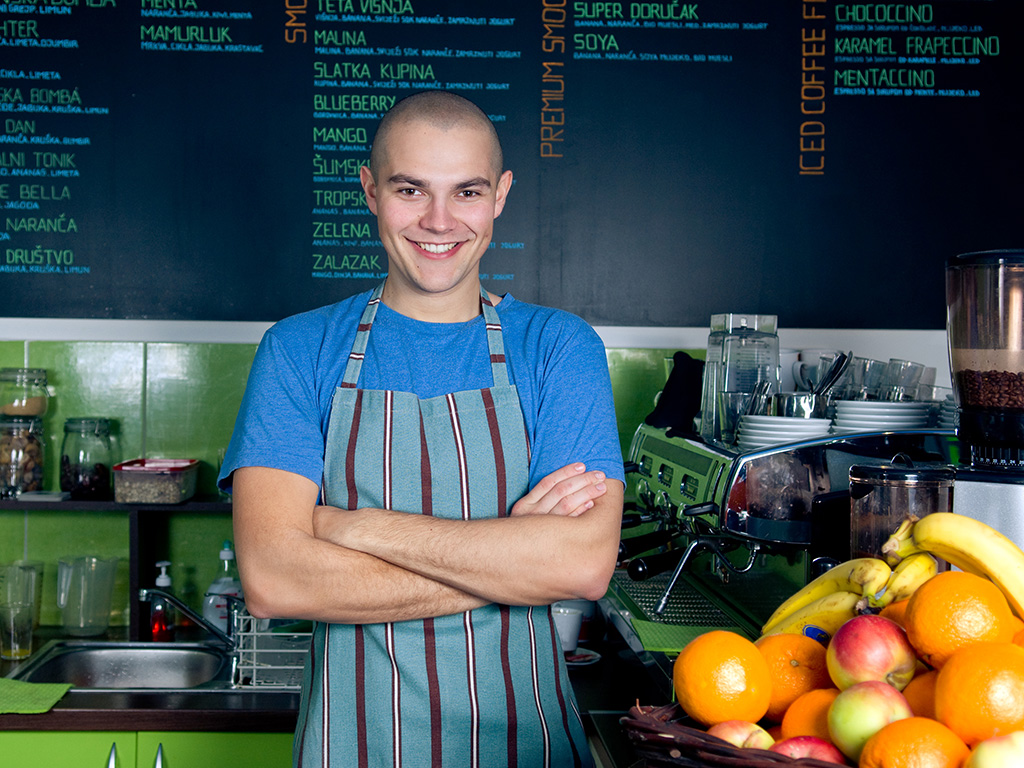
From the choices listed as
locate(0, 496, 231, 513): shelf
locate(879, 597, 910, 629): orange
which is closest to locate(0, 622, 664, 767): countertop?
locate(0, 496, 231, 513): shelf

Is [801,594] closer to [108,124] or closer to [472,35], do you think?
[472,35]

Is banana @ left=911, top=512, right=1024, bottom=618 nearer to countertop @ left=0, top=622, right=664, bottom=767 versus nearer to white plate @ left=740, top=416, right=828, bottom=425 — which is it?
white plate @ left=740, top=416, right=828, bottom=425

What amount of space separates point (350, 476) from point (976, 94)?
7.46 ft

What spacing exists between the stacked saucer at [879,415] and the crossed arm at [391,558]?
2.47ft

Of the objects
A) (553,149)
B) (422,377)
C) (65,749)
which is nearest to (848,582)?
(422,377)

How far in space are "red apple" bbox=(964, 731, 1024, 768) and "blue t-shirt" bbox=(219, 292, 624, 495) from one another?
728 mm

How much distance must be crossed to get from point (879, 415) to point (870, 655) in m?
1.06

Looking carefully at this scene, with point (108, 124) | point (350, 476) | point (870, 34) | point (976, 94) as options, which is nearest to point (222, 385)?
point (108, 124)

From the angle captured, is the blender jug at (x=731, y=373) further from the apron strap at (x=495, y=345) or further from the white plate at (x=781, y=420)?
the apron strap at (x=495, y=345)

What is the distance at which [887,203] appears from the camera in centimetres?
266

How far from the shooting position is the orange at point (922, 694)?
817mm

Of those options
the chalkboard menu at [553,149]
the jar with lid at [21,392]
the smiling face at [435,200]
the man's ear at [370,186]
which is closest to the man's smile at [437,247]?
the smiling face at [435,200]

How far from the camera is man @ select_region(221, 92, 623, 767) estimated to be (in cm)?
127

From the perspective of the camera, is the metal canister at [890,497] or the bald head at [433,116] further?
the bald head at [433,116]
